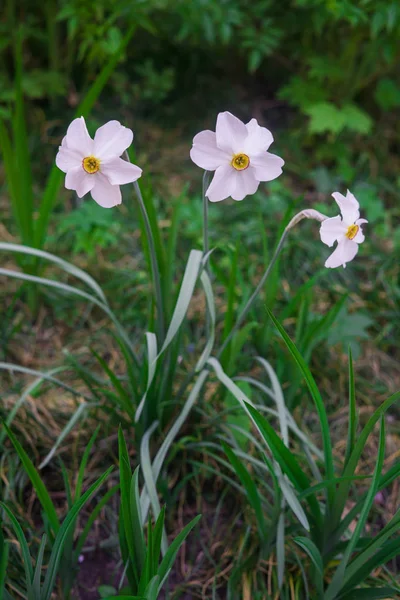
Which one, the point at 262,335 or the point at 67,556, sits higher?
the point at 262,335

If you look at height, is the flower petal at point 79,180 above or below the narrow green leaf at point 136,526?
above

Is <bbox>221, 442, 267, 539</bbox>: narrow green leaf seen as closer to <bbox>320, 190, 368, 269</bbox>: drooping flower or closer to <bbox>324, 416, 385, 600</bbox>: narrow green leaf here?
<bbox>324, 416, 385, 600</bbox>: narrow green leaf

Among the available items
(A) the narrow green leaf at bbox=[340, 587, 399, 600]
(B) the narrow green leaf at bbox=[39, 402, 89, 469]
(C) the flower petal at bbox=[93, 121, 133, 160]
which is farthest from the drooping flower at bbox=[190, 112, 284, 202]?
(A) the narrow green leaf at bbox=[340, 587, 399, 600]

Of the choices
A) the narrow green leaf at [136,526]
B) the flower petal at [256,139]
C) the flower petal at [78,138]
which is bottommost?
the narrow green leaf at [136,526]

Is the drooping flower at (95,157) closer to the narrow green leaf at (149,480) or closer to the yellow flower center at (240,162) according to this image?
the yellow flower center at (240,162)

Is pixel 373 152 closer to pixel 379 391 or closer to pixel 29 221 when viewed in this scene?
pixel 379 391

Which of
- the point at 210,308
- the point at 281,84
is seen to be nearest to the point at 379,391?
the point at 210,308

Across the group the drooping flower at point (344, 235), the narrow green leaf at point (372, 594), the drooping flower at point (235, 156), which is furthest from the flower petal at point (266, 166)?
the narrow green leaf at point (372, 594)
